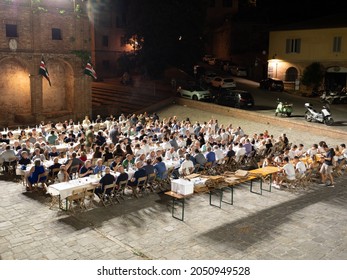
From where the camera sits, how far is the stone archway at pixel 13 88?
1097 inches

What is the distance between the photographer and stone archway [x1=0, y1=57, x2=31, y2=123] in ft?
91.4

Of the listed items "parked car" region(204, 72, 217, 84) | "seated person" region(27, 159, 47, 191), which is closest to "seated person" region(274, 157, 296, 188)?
"seated person" region(27, 159, 47, 191)

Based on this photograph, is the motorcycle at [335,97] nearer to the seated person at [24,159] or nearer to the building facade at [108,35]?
the seated person at [24,159]

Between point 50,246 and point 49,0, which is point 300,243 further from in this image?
point 49,0

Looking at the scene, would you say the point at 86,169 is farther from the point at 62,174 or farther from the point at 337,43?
the point at 337,43

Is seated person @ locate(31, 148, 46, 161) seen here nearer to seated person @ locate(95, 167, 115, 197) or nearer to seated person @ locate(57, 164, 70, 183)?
seated person @ locate(57, 164, 70, 183)

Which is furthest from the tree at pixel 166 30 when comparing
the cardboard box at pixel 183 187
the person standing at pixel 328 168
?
the cardboard box at pixel 183 187

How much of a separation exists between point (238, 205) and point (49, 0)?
22.7m

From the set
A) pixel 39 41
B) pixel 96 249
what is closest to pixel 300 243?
pixel 96 249

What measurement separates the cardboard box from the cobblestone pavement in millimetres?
775

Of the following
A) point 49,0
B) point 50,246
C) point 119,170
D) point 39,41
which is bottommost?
point 50,246

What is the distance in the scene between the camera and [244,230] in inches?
435

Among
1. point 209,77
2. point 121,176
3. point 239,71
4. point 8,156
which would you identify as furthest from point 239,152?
point 239,71

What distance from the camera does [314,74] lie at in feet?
127
